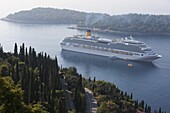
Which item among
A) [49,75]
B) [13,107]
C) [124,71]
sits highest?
[13,107]

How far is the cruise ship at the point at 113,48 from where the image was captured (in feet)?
230

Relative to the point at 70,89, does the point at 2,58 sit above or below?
above

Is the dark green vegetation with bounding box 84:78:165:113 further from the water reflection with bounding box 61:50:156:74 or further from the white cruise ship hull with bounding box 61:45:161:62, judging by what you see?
the white cruise ship hull with bounding box 61:45:161:62

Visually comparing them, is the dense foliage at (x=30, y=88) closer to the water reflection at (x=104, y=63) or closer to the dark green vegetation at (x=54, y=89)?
the dark green vegetation at (x=54, y=89)

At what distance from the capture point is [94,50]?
249 feet

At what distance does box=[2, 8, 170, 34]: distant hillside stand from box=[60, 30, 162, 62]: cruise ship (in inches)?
2360

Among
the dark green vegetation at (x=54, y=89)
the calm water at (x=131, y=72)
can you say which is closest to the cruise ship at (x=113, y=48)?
the calm water at (x=131, y=72)

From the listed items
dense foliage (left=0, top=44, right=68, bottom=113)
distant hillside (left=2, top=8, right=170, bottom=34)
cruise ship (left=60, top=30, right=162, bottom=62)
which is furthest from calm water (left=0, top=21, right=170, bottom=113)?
distant hillside (left=2, top=8, right=170, bottom=34)

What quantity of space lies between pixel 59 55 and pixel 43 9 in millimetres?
130585

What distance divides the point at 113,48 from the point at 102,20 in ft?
305

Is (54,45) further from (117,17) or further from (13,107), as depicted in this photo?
(117,17)

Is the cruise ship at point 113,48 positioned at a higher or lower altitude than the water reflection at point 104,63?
higher

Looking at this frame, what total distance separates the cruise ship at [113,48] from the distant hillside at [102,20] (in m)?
60.0

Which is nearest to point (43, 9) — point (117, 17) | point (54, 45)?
point (117, 17)
